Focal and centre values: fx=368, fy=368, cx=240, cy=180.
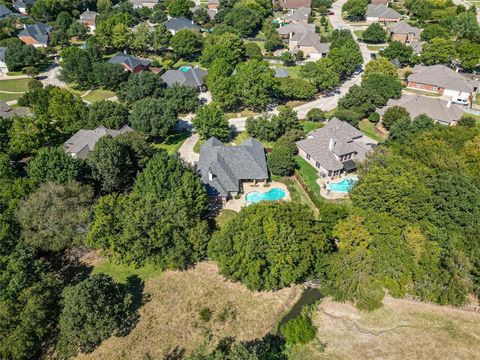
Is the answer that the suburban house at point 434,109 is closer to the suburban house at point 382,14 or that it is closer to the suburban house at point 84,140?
the suburban house at point 84,140

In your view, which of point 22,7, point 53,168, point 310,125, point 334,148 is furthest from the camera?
point 22,7

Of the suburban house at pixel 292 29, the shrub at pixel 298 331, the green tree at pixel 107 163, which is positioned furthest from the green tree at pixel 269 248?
the suburban house at pixel 292 29

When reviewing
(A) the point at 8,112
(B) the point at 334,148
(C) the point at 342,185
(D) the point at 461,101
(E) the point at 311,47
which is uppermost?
(A) the point at 8,112

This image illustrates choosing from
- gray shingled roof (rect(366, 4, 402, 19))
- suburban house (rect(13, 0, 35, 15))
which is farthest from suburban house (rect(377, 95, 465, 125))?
suburban house (rect(13, 0, 35, 15))

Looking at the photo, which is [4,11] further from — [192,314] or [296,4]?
[192,314]

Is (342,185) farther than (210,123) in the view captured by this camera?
No

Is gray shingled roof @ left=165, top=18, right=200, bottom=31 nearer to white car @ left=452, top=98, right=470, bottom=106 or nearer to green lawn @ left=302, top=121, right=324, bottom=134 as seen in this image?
green lawn @ left=302, top=121, right=324, bottom=134

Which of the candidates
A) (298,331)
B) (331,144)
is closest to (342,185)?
(331,144)
